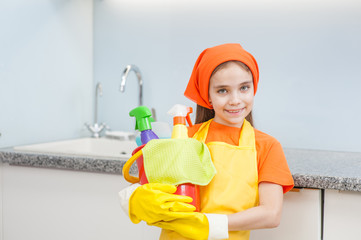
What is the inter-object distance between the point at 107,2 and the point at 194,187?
1361 mm

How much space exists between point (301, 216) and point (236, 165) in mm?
309

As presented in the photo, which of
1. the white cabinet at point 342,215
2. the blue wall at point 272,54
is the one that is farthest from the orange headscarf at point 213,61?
the blue wall at point 272,54

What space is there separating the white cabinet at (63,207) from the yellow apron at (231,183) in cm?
41

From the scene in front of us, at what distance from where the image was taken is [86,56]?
6.20 feet

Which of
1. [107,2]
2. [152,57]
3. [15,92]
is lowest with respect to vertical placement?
[15,92]

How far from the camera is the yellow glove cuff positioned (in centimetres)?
76

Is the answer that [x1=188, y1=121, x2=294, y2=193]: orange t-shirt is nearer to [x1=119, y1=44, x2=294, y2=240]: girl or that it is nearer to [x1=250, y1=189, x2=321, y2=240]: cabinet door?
[x1=119, y1=44, x2=294, y2=240]: girl

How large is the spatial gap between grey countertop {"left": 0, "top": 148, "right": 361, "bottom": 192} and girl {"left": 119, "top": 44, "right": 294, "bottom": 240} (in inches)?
6.3

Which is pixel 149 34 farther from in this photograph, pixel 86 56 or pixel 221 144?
pixel 221 144

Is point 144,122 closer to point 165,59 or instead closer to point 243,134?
point 243,134

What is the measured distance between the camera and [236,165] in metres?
0.85

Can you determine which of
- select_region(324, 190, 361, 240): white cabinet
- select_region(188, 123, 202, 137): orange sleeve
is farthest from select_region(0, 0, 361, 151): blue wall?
select_region(188, 123, 202, 137): orange sleeve

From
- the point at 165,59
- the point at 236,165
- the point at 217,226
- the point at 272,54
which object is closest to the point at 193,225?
the point at 217,226

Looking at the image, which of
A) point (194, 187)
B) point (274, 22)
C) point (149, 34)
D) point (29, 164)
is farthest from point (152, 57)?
point (194, 187)
